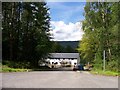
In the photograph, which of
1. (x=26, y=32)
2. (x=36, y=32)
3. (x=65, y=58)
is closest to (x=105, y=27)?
(x=36, y=32)

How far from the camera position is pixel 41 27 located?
56.9 meters

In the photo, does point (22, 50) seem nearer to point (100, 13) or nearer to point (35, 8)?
point (35, 8)

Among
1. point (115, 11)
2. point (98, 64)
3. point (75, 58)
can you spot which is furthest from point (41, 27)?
point (75, 58)

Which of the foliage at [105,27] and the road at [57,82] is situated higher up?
the foliage at [105,27]

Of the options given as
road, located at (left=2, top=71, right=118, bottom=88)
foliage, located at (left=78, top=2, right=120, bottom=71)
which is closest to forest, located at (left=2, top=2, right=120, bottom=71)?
foliage, located at (left=78, top=2, right=120, bottom=71)

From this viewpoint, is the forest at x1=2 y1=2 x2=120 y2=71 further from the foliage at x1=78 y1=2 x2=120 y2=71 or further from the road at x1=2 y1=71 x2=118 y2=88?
the road at x1=2 y1=71 x2=118 y2=88

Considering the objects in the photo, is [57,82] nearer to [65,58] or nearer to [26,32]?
[26,32]

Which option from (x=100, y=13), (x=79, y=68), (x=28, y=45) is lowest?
(x=79, y=68)

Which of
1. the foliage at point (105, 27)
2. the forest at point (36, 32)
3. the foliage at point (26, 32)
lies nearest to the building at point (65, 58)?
the forest at point (36, 32)

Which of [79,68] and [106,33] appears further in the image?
[79,68]

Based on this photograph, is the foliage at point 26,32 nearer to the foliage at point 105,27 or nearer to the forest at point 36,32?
the forest at point 36,32

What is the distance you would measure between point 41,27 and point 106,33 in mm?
19197

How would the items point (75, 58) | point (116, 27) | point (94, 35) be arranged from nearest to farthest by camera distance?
1. point (116, 27)
2. point (94, 35)
3. point (75, 58)

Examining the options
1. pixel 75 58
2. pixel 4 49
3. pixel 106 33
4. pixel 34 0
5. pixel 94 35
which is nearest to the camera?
pixel 106 33
